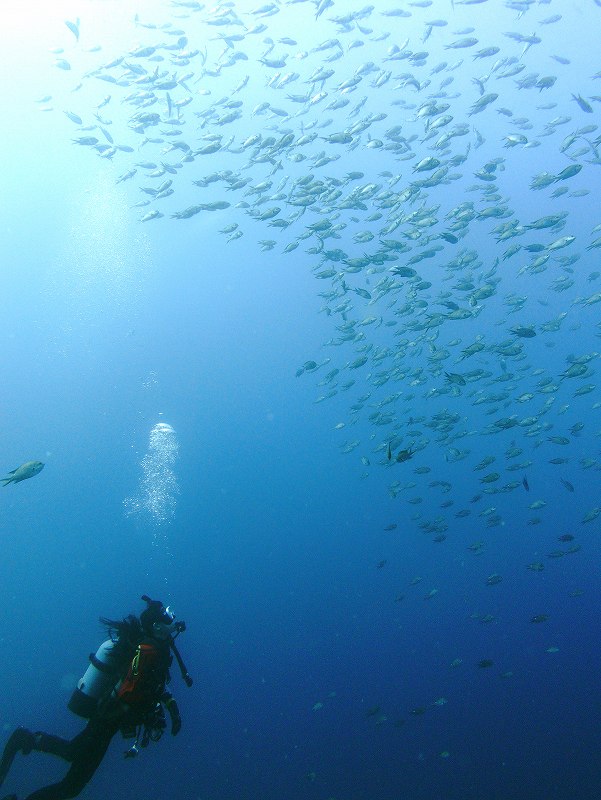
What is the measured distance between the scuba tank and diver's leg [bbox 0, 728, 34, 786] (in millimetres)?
622

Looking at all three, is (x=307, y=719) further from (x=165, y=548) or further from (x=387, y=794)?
(x=165, y=548)

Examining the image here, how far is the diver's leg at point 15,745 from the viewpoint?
16.7ft

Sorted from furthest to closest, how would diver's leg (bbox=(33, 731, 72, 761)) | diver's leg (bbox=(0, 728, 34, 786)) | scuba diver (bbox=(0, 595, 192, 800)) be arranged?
diver's leg (bbox=(0, 728, 34, 786)), diver's leg (bbox=(33, 731, 72, 761)), scuba diver (bbox=(0, 595, 192, 800))

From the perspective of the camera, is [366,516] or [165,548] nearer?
[366,516]

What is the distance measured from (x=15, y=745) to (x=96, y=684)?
1117mm

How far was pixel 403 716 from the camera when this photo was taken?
1692 cm

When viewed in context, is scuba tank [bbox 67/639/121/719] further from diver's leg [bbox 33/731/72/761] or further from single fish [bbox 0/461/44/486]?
single fish [bbox 0/461/44/486]

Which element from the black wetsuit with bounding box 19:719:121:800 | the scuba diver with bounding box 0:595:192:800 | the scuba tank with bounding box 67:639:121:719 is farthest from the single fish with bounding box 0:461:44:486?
the black wetsuit with bounding box 19:719:121:800

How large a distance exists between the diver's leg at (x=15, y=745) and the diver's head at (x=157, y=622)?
5.54ft

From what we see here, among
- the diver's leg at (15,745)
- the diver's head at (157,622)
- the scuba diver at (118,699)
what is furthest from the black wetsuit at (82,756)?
the diver's head at (157,622)

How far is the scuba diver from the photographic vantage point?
4.67 m

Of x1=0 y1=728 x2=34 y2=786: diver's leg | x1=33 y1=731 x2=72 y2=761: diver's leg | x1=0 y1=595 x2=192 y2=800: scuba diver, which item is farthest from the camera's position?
x1=0 y1=728 x2=34 y2=786: diver's leg

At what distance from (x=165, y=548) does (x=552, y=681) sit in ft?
237

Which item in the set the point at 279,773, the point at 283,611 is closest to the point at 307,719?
the point at 279,773
